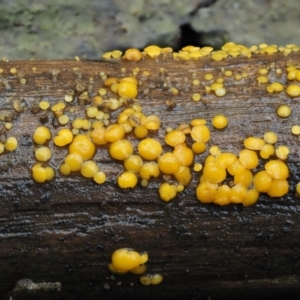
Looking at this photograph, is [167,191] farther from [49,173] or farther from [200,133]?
[49,173]

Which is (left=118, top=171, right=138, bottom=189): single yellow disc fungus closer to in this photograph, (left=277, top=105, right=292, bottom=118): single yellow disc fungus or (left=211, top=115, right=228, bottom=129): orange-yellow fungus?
(left=211, top=115, right=228, bottom=129): orange-yellow fungus

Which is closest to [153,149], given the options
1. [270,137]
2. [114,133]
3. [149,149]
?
[149,149]

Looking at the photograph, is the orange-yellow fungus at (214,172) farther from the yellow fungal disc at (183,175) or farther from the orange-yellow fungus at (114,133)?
the orange-yellow fungus at (114,133)

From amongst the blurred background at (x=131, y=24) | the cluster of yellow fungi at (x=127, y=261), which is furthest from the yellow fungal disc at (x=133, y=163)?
the blurred background at (x=131, y=24)

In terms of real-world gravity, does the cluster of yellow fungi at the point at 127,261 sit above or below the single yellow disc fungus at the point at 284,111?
below

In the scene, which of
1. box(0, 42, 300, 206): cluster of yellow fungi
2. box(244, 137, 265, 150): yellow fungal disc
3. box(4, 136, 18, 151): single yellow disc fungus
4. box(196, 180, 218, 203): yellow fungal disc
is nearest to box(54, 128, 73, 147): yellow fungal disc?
box(0, 42, 300, 206): cluster of yellow fungi

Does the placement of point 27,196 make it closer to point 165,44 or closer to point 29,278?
point 29,278
